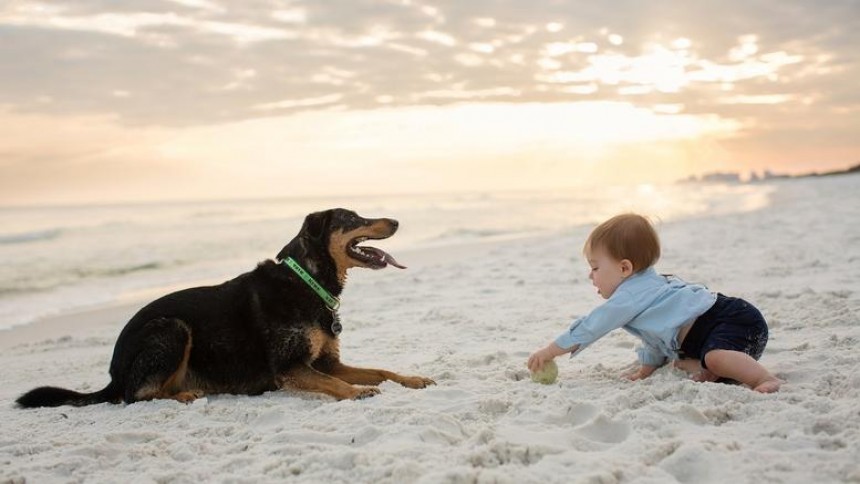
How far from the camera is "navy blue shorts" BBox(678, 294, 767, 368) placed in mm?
4344

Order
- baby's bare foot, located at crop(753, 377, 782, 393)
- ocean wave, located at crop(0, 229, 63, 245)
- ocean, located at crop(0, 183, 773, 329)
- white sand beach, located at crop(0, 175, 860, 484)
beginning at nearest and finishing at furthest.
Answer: white sand beach, located at crop(0, 175, 860, 484)
baby's bare foot, located at crop(753, 377, 782, 393)
ocean, located at crop(0, 183, 773, 329)
ocean wave, located at crop(0, 229, 63, 245)

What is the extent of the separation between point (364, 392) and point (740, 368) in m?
2.37

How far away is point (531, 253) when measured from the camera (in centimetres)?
1418

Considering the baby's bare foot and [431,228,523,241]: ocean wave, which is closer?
the baby's bare foot

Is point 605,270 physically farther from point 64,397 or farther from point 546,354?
point 64,397

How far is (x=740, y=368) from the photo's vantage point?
13.9 ft

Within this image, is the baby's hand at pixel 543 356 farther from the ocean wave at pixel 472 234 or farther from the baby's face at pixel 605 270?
the ocean wave at pixel 472 234

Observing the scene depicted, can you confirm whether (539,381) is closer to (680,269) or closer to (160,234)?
(680,269)

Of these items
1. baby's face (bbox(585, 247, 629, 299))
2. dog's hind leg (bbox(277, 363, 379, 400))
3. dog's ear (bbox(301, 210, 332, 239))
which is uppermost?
dog's ear (bbox(301, 210, 332, 239))

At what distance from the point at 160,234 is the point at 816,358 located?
90.4 ft

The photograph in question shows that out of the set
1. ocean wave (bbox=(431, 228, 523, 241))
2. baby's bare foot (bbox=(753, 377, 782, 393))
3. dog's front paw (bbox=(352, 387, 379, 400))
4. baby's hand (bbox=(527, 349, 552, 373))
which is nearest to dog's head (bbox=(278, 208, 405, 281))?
dog's front paw (bbox=(352, 387, 379, 400))

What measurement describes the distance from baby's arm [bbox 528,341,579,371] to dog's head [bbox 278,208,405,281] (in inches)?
50.8

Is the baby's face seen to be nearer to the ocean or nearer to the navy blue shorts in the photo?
the navy blue shorts

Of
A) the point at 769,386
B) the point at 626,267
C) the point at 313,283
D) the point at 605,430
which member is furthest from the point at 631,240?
the point at 313,283
